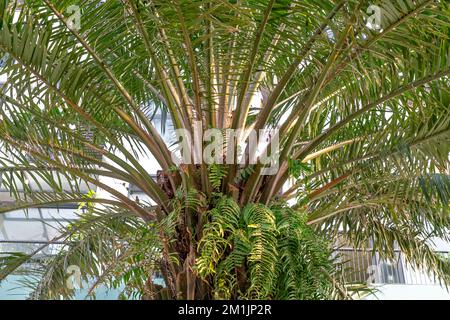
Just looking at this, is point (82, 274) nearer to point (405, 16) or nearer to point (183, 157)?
point (183, 157)

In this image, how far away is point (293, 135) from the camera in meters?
2.01

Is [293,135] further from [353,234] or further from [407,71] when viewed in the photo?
[353,234]

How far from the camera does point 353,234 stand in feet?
10.6

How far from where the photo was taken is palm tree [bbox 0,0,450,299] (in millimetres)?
1682

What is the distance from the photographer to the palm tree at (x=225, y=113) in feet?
5.52

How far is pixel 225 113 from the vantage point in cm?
229

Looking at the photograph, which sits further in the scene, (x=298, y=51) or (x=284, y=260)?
(x=298, y=51)

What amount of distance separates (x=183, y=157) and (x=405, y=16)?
41.5 inches

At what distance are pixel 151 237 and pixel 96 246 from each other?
0.83 m

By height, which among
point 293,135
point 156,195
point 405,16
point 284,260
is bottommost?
point 284,260
